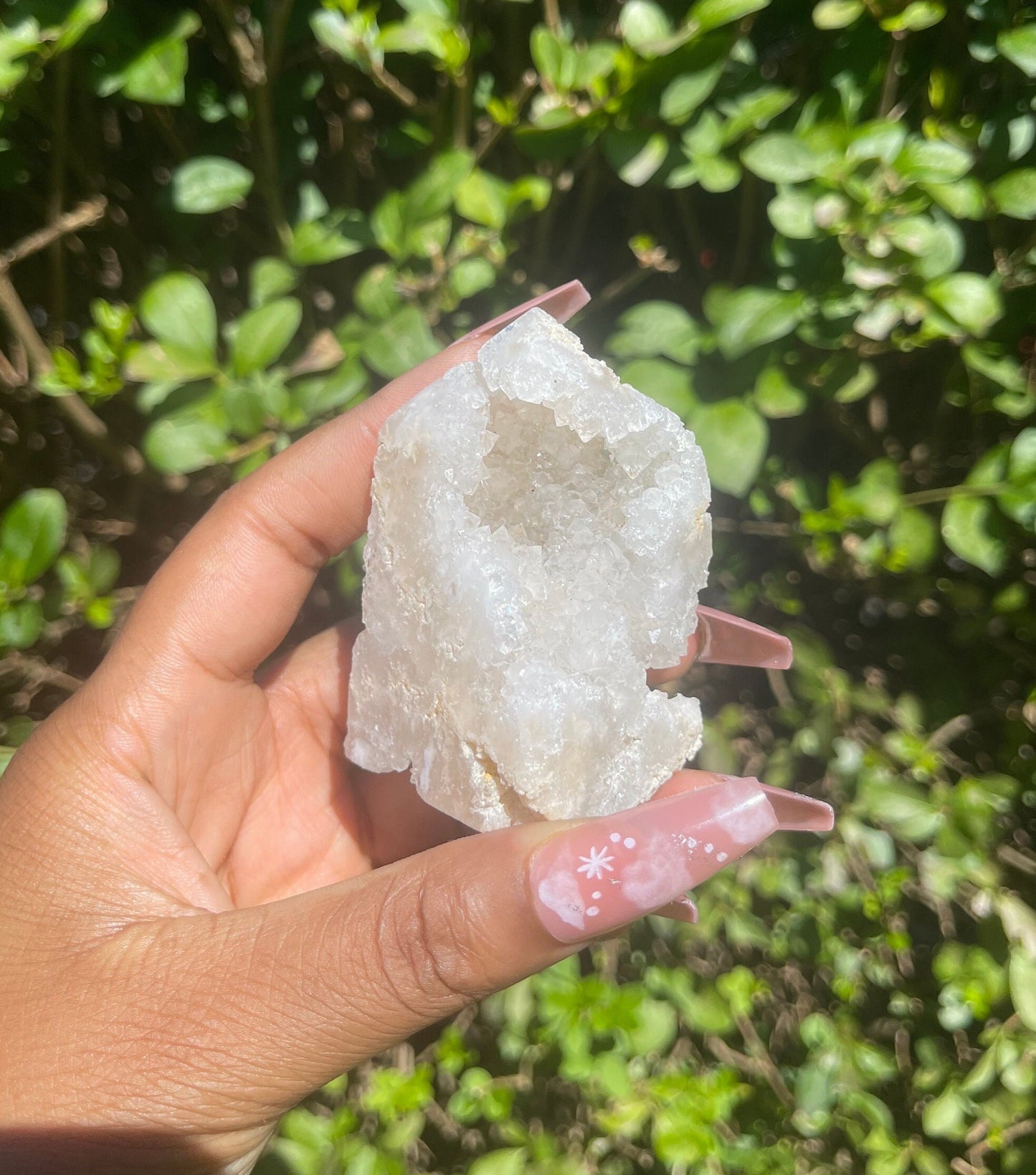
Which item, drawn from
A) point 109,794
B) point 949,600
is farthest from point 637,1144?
point 109,794

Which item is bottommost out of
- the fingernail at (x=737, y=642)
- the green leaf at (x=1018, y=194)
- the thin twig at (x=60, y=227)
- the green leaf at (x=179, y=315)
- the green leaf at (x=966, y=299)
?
the fingernail at (x=737, y=642)

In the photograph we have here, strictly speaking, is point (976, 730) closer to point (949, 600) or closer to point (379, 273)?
point (949, 600)

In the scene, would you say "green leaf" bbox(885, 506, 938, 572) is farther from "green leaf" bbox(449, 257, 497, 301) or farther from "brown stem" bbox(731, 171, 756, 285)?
"green leaf" bbox(449, 257, 497, 301)

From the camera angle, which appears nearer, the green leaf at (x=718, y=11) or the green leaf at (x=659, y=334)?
the green leaf at (x=718, y=11)

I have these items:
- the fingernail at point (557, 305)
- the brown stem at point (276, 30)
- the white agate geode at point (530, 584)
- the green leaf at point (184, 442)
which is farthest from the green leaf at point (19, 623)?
the brown stem at point (276, 30)

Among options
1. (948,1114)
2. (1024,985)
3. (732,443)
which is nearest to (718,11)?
(732,443)

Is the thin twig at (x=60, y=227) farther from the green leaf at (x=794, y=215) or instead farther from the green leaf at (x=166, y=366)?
the green leaf at (x=794, y=215)
